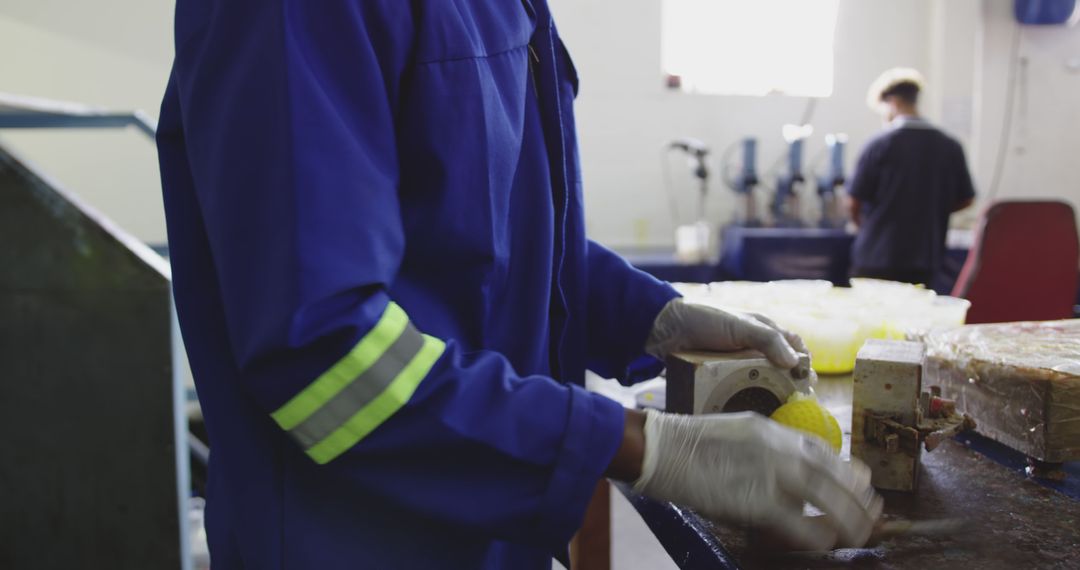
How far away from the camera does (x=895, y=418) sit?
0.86 metres

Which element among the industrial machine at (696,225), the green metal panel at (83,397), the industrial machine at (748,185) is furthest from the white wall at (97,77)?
the industrial machine at (748,185)

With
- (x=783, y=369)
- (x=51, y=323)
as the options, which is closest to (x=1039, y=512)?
(x=783, y=369)

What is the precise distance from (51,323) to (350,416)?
1.24 metres

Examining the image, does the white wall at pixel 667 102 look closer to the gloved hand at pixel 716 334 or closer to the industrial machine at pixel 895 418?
the gloved hand at pixel 716 334

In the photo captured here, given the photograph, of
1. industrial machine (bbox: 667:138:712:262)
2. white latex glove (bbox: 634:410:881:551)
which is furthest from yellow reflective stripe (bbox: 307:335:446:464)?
industrial machine (bbox: 667:138:712:262)

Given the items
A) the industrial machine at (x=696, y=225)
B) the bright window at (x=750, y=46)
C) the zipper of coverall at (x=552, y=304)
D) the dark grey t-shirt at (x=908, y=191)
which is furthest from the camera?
the bright window at (x=750, y=46)

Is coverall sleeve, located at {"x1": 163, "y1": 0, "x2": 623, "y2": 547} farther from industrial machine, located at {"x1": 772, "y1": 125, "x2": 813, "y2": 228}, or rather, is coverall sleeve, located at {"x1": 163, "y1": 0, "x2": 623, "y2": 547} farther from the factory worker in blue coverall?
industrial machine, located at {"x1": 772, "y1": 125, "x2": 813, "y2": 228}

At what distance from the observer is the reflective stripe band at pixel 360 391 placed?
0.53 meters

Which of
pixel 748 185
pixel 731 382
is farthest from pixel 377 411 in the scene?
pixel 748 185

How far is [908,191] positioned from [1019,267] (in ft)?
2.56

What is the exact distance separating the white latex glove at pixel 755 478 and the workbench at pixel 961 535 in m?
0.07

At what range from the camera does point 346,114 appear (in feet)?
1.82

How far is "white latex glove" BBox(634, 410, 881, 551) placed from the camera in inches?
24.6

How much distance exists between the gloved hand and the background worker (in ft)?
8.91
